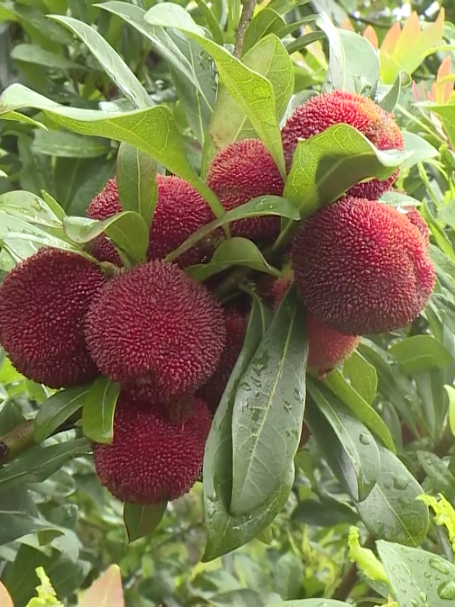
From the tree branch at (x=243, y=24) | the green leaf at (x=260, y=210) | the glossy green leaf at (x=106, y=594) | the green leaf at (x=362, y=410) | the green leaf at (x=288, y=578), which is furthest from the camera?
the green leaf at (x=288, y=578)

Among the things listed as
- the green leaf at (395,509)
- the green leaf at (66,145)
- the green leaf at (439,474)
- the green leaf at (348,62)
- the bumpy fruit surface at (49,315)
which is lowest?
the green leaf at (439,474)

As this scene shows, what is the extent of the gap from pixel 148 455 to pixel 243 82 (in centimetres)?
26

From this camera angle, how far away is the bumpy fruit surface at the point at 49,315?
0.51 metres

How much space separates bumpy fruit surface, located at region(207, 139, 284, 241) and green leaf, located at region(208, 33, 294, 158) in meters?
0.03

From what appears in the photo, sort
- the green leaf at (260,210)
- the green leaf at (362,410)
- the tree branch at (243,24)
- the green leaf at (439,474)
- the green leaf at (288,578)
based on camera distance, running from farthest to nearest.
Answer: the green leaf at (288,578)
the green leaf at (439,474)
the tree branch at (243,24)
the green leaf at (362,410)
the green leaf at (260,210)

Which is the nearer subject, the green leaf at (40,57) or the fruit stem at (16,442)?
the fruit stem at (16,442)

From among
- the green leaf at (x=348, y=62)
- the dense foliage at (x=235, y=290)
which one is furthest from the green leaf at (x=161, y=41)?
the green leaf at (x=348, y=62)

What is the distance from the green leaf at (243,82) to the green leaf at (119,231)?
10 centimetres

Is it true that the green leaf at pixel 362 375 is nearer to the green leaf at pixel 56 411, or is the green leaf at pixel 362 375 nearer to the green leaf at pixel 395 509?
the green leaf at pixel 395 509

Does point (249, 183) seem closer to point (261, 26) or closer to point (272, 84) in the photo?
point (272, 84)

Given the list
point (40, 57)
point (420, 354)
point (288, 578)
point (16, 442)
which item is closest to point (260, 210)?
point (16, 442)

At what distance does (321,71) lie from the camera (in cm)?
108

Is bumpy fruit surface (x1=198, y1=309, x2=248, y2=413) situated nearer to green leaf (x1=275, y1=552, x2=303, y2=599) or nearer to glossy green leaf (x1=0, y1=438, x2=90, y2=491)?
glossy green leaf (x1=0, y1=438, x2=90, y2=491)

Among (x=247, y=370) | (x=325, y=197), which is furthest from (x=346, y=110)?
(x=247, y=370)
